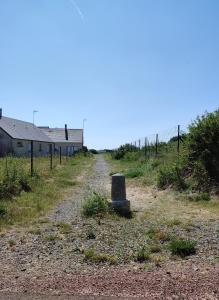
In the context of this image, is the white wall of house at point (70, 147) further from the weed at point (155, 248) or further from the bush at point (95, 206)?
the weed at point (155, 248)

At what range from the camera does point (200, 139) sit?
1545 cm

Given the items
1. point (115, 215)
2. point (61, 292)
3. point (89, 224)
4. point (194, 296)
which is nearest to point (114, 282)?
point (61, 292)

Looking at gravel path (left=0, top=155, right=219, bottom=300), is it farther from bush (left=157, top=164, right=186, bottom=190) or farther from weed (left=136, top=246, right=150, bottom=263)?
bush (left=157, top=164, right=186, bottom=190)

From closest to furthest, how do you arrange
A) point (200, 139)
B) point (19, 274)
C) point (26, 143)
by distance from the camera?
point (19, 274)
point (200, 139)
point (26, 143)

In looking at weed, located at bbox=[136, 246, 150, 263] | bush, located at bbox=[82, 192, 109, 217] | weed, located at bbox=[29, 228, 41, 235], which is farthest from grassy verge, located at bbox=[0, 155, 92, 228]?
weed, located at bbox=[136, 246, 150, 263]

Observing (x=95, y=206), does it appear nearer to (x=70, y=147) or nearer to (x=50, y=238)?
(x=50, y=238)

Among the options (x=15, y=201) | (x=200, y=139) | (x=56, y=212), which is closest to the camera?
(x=56, y=212)

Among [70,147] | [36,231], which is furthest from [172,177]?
[70,147]

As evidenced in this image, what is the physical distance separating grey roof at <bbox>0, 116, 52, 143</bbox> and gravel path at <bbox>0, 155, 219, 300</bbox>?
42.0 m

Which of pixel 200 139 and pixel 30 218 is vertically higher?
pixel 200 139

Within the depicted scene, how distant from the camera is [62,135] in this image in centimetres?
7750

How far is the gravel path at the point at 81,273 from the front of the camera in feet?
16.8

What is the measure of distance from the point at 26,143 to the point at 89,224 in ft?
149

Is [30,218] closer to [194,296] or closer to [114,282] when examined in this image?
[114,282]
